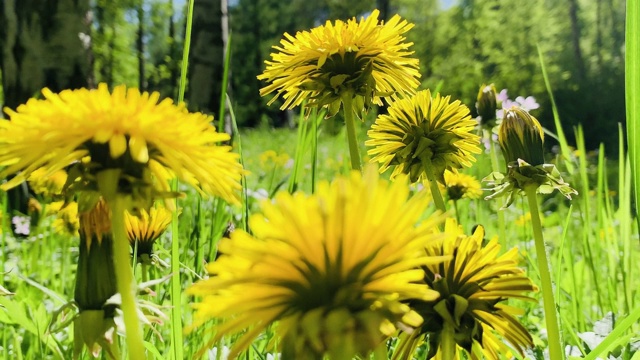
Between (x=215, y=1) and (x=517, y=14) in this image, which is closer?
(x=215, y=1)

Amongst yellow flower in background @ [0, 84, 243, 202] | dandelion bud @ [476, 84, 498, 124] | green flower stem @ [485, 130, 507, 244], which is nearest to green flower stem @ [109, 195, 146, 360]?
yellow flower in background @ [0, 84, 243, 202]

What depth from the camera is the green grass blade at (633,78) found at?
48cm

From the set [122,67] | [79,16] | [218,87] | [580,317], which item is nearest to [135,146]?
[580,317]

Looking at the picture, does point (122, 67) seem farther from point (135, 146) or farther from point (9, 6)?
point (135, 146)

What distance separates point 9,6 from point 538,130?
2849 millimetres

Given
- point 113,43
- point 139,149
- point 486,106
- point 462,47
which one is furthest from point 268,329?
point 462,47

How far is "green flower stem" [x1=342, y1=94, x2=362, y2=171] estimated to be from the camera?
55 cm

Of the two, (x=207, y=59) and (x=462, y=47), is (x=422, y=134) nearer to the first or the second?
(x=207, y=59)

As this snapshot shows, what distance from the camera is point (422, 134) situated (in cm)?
66

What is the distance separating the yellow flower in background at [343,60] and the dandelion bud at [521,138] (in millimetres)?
127

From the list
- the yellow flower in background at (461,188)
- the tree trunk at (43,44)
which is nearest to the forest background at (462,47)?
the tree trunk at (43,44)

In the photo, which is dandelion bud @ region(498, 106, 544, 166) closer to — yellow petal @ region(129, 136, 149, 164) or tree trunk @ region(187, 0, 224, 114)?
yellow petal @ region(129, 136, 149, 164)

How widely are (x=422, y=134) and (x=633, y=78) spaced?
0.23 m

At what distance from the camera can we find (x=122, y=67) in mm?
15992
